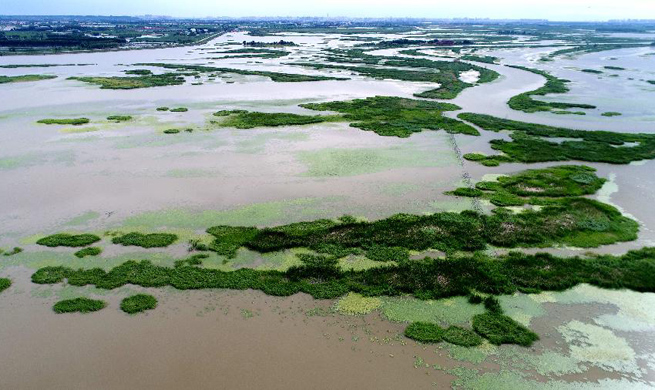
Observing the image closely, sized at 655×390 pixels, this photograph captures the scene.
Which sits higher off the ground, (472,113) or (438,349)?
(472,113)

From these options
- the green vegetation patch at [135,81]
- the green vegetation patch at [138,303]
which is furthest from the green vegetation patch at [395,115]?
the green vegetation patch at [138,303]

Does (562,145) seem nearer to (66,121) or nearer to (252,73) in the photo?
(66,121)

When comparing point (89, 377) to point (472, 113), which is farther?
point (472, 113)

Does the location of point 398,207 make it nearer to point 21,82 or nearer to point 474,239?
point 474,239

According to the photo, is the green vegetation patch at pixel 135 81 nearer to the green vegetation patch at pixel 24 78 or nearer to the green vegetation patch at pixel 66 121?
the green vegetation patch at pixel 24 78

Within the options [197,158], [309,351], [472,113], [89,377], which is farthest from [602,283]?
[472,113]

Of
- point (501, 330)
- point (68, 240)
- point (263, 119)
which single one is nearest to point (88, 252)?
point (68, 240)

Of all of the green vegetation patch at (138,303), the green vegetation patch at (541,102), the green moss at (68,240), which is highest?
the green vegetation patch at (541,102)

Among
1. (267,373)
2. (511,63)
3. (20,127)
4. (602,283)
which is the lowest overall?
(267,373)
